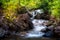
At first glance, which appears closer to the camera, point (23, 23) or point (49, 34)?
point (49, 34)

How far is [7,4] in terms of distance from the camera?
29.4 m

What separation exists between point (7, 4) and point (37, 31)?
5.79 m

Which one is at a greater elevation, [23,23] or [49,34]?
[23,23]

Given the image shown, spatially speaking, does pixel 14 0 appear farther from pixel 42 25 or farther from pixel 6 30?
pixel 6 30

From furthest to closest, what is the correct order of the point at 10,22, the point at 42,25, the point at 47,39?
the point at 42,25 → the point at 10,22 → the point at 47,39

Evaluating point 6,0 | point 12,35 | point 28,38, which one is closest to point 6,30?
point 12,35

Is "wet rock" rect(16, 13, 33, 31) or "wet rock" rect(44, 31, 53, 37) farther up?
"wet rock" rect(16, 13, 33, 31)

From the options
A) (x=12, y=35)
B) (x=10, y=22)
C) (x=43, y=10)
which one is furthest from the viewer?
(x=43, y=10)

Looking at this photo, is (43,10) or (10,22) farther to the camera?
(43,10)

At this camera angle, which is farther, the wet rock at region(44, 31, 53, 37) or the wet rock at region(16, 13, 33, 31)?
the wet rock at region(16, 13, 33, 31)

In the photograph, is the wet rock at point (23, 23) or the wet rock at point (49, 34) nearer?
the wet rock at point (49, 34)

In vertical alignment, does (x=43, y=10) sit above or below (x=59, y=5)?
above

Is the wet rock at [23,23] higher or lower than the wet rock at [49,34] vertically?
higher

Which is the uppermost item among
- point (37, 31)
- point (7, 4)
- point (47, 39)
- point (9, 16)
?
point (7, 4)
